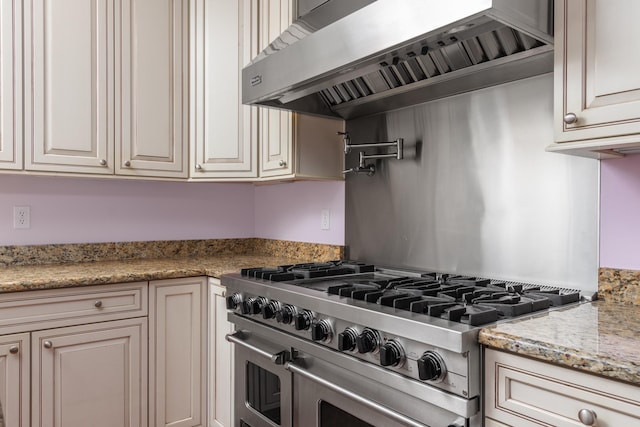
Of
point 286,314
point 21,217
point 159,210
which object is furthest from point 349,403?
point 21,217

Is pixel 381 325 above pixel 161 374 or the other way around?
above

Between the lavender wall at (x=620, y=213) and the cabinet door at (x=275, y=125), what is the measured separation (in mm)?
1317

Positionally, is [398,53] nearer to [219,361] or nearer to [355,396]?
[355,396]

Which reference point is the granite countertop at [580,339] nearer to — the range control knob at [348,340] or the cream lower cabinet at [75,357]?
the range control knob at [348,340]

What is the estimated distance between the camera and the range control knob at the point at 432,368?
1.12 meters

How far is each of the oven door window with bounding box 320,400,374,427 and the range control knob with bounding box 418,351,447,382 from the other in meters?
0.33

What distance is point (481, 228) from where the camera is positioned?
5.92 ft

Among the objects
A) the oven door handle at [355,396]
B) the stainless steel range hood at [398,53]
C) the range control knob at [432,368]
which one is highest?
the stainless steel range hood at [398,53]

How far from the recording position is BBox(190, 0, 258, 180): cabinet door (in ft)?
8.16

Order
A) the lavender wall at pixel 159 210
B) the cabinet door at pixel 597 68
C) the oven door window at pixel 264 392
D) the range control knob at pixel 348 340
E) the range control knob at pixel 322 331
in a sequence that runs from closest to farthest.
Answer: the cabinet door at pixel 597 68, the range control knob at pixel 348 340, the range control knob at pixel 322 331, the oven door window at pixel 264 392, the lavender wall at pixel 159 210

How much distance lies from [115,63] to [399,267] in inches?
67.0

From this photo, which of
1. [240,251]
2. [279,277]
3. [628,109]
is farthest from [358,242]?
[628,109]

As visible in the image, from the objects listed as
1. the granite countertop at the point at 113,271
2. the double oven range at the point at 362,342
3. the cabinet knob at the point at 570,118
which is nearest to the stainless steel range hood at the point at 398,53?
the cabinet knob at the point at 570,118

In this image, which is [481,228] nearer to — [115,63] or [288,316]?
[288,316]
